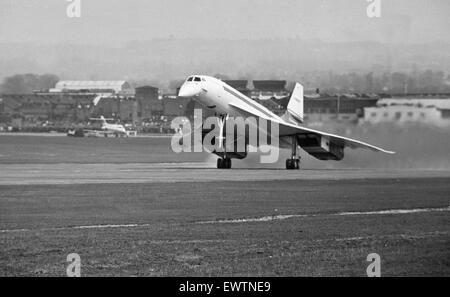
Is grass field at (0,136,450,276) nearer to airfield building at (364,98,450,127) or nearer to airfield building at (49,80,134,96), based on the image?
airfield building at (364,98,450,127)

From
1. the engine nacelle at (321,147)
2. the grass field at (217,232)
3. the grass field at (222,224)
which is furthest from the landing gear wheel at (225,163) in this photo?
the grass field at (217,232)

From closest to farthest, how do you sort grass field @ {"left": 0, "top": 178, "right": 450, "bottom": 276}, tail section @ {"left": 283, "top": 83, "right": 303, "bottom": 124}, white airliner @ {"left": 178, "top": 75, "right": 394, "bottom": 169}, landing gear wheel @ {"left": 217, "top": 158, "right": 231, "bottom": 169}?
grass field @ {"left": 0, "top": 178, "right": 450, "bottom": 276}
white airliner @ {"left": 178, "top": 75, "right": 394, "bottom": 169}
landing gear wheel @ {"left": 217, "top": 158, "right": 231, "bottom": 169}
tail section @ {"left": 283, "top": 83, "right": 303, "bottom": 124}

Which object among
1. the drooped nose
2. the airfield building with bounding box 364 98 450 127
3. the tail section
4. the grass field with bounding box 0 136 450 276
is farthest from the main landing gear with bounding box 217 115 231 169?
the grass field with bounding box 0 136 450 276

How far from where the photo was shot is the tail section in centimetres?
5328

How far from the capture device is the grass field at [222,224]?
14.9 m

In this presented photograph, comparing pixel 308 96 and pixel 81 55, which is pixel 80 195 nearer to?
pixel 308 96

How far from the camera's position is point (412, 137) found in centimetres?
4838

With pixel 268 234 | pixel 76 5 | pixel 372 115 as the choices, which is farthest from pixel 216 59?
pixel 268 234

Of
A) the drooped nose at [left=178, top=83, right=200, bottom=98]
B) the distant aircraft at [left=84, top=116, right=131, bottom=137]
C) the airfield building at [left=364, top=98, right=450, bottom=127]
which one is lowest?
the distant aircraft at [left=84, top=116, right=131, bottom=137]

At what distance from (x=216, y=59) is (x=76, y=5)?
25123mm

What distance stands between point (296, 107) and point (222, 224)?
110 feet

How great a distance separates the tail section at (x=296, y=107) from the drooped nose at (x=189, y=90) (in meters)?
9.05

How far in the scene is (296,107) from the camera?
53969mm

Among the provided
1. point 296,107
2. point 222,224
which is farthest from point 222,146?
point 222,224
